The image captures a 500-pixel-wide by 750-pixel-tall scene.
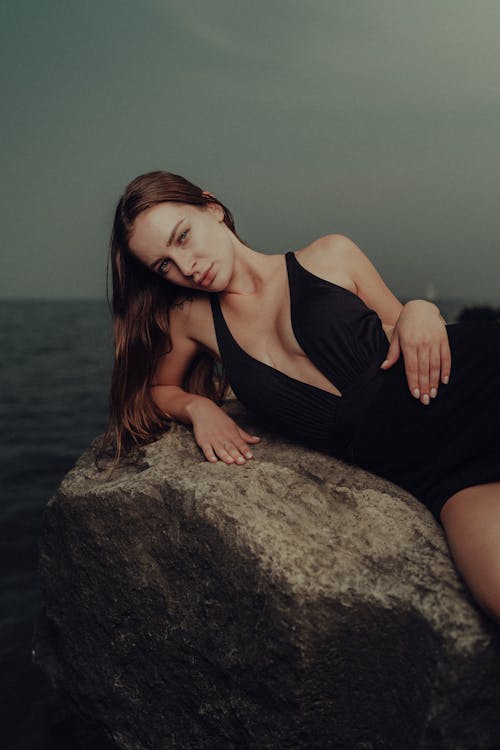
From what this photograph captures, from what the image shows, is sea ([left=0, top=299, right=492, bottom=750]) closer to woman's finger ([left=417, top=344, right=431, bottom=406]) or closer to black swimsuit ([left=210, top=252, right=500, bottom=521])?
black swimsuit ([left=210, top=252, right=500, bottom=521])

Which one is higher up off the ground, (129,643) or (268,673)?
(268,673)

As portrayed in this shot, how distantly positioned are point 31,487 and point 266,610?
507cm

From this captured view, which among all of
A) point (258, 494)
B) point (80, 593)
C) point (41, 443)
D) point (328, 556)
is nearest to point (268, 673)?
point (328, 556)

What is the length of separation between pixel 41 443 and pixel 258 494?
6.64 meters

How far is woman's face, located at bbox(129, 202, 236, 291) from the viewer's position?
2840mm

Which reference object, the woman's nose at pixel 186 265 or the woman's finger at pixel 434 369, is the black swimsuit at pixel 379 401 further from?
the woman's nose at pixel 186 265

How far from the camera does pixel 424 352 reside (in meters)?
2.60

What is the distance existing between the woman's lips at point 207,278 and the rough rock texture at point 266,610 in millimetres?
818

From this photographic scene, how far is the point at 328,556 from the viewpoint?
Answer: 2.24 metres

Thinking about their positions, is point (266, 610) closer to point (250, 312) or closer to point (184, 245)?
point (250, 312)

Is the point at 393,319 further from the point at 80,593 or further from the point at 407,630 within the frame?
the point at 80,593

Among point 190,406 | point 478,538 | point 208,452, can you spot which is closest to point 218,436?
point 208,452

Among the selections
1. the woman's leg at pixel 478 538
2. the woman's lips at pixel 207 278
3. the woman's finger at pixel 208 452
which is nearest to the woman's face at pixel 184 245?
the woman's lips at pixel 207 278

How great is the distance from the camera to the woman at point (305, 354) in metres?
→ 2.61
